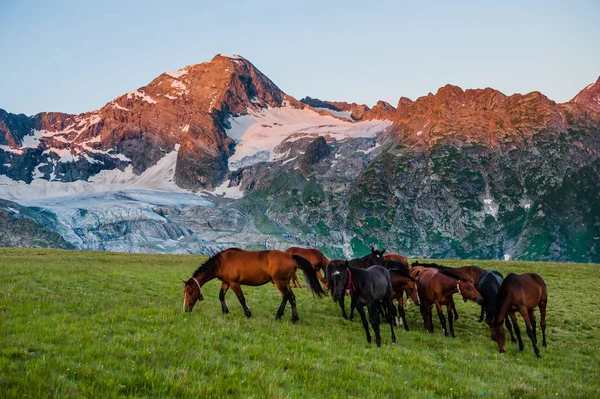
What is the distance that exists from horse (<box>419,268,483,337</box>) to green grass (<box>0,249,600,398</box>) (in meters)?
0.91

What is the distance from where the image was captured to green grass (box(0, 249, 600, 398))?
8.90m

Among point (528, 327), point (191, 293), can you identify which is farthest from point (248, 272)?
point (528, 327)

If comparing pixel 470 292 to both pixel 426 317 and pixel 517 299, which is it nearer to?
pixel 517 299

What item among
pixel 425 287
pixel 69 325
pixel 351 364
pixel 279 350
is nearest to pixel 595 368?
pixel 425 287

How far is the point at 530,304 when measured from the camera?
18109 millimetres

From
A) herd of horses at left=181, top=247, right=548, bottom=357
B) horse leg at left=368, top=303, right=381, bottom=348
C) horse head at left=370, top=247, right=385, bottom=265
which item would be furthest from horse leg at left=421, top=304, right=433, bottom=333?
horse head at left=370, top=247, right=385, bottom=265

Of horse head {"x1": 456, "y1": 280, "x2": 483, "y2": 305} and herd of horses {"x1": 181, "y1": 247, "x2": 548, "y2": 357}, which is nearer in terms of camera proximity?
herd of horses {"x1": 181, "y1": 247, "x2": 548, "y2": 357}

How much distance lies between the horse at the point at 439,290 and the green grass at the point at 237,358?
2.97ft

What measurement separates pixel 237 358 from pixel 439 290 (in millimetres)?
12467

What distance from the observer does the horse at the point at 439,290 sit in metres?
20.4

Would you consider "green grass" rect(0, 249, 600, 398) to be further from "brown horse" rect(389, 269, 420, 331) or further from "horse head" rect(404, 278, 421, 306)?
"brown horse" rect(389, 269, 420, 331)

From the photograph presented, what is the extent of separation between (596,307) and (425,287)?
1831 centimetres

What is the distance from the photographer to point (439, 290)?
20.9 meters

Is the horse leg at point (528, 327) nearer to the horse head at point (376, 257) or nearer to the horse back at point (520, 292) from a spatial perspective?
the horse back at point (520, 292)
